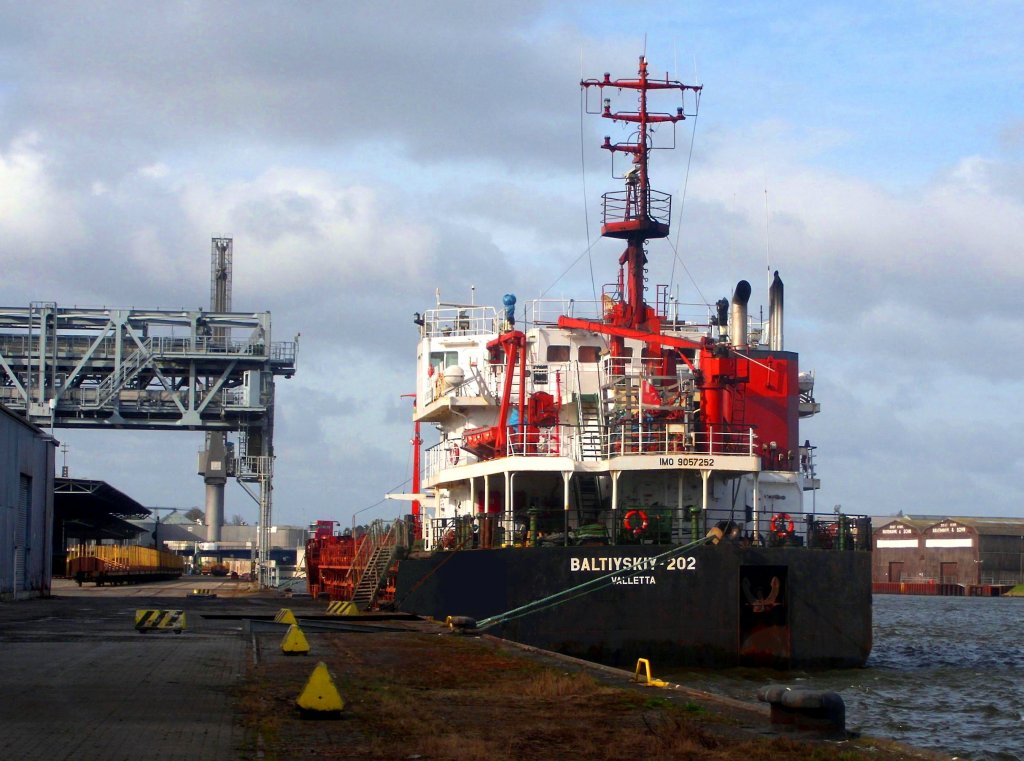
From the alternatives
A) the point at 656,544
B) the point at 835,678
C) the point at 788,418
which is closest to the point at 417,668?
the point at 656,544

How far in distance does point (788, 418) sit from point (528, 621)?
1025cm

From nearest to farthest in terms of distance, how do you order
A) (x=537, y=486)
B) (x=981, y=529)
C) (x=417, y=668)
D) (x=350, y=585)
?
(x=417, y=668) → (x=537, y=486) → (x=350, y=585) → (x=981, y=529)

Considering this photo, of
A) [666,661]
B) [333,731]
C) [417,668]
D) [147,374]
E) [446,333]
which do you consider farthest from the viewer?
[147,374]

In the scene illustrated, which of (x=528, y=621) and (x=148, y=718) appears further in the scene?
(x=528, y=621)

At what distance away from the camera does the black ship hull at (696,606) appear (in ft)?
85.6

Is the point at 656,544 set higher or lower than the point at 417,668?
higher

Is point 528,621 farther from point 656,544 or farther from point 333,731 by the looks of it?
point 333,731

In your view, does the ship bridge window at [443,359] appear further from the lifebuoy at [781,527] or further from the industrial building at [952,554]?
the industrial building at [952,554]

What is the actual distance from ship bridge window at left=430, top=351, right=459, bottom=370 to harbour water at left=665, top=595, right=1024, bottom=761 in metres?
14.8

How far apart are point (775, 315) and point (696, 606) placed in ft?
42.2

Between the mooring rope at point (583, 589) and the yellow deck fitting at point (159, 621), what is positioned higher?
the mooring rope at point (583, 589)

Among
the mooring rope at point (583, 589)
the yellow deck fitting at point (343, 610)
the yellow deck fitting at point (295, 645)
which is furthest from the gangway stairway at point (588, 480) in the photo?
the yellow deck fitting at point (295, 645)

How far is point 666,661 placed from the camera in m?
25.9

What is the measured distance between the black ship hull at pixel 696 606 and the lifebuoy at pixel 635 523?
40.6 inches
